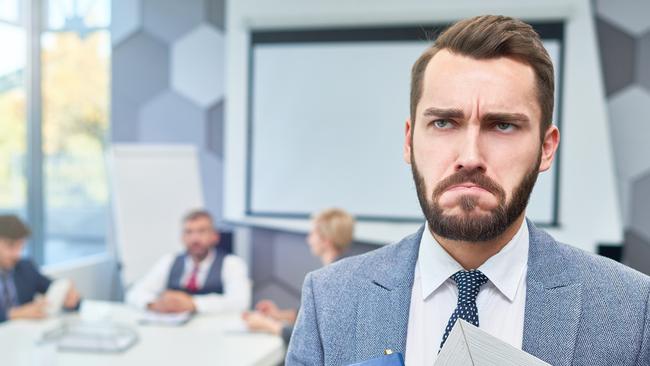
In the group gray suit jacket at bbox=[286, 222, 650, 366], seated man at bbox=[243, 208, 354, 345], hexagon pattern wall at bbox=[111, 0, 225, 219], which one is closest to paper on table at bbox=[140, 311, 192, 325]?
seated man at bbox=[243, 208, 354, 345]

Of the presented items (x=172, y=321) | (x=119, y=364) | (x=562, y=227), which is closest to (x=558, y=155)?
(x=562, y=227)

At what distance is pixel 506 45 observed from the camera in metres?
0.83

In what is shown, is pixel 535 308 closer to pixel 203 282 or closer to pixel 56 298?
pixel 56 298

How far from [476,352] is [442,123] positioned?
1.01ft

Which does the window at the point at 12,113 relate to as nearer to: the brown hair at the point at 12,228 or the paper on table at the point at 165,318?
the brown hair at the point at 12,228

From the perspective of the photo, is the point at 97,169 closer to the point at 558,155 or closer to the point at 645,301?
the point at 558,155

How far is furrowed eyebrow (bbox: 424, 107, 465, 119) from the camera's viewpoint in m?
0.82

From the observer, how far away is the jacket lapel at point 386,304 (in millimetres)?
899

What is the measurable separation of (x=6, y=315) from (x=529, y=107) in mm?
2773

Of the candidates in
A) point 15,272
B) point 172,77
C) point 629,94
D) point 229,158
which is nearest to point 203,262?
point 15,272

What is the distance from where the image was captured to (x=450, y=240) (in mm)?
875

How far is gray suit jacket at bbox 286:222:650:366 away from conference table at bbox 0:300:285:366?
1.50 meters

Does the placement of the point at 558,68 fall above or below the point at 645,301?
above

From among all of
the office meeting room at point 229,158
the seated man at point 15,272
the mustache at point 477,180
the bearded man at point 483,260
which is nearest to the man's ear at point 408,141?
the bearded man at point 483,260
